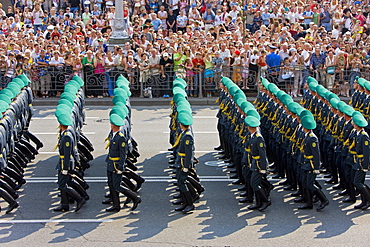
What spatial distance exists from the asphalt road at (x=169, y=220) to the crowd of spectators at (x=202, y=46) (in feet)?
22.7

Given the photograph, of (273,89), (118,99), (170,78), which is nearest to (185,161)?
(118,99)

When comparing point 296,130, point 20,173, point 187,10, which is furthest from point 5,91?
point 187,10

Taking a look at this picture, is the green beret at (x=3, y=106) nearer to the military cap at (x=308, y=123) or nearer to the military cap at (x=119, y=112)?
the military cap at (x=119, y=112)

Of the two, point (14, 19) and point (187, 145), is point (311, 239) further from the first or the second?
point (14, 19)

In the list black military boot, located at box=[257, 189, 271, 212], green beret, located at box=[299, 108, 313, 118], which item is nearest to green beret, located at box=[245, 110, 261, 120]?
green beret, located at box=[299, 108, 313, 118]

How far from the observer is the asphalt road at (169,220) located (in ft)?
30.7

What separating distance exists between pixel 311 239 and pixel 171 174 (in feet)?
13.2

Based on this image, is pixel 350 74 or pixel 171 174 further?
pixel 350 74

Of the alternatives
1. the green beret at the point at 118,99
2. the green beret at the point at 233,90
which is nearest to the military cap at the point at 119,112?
the green beret at the point at 118,99

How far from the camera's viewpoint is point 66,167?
1045cm

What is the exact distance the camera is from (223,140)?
1398cm

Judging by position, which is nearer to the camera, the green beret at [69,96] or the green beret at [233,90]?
the green beret at [69,96]

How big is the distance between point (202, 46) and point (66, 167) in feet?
35.6

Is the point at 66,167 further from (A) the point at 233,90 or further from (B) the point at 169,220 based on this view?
(A) the point at 233,90
